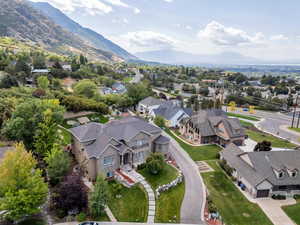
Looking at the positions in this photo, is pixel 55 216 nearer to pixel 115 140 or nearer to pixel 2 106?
pixel 115 140

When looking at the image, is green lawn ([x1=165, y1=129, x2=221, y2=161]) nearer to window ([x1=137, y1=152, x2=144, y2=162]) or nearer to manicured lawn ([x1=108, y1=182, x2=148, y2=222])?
window ([x1=137, y1=152, x2=144, y2=162])

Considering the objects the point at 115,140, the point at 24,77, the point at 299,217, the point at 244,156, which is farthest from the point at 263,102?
the point at 24,77

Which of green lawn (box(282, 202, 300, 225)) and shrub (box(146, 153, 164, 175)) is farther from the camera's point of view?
shrub (box(146, 153, 164, 175))

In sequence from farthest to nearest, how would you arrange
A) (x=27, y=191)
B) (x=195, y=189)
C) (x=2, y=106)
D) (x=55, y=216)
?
(x=2, y=106) → (x=195, y=189) → (x=55, y=216) → (x=27, y=191)

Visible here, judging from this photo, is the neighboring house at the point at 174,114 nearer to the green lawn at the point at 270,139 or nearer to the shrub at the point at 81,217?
the green lawn at the point at 270,139

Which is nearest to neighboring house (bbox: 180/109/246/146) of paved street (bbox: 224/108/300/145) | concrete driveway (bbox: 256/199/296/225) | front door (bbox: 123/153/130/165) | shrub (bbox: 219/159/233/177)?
shrub (bbox: 219/159/233/177)

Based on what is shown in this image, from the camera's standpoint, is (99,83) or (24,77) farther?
(99,83)

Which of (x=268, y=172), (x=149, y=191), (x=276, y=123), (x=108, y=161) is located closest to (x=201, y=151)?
(x=268, y=172)

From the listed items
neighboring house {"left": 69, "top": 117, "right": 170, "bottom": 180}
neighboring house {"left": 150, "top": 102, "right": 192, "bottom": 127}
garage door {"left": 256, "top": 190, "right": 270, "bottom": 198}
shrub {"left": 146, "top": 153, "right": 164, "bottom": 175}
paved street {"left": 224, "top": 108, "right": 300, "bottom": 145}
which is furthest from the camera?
neighboring house {"left": 150, "top": 102, "right": 192, "bottom": 127}
